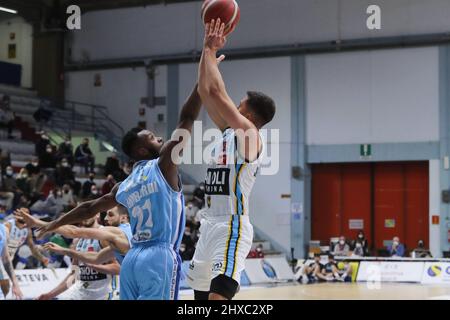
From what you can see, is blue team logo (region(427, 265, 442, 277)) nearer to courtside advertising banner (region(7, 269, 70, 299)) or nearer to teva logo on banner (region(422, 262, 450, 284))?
teva logo on banner (region(422, 262, 450, 284))

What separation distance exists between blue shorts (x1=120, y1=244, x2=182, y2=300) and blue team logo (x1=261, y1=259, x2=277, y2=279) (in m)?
17.2

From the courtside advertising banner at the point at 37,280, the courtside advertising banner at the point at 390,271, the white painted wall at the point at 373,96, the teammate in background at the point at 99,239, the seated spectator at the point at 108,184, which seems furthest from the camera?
the white painted wall at the point at 373,96

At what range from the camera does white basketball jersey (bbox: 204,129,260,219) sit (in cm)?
566

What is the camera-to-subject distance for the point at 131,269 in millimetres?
5930

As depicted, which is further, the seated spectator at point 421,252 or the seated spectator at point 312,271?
the seated spectator at point 421,252

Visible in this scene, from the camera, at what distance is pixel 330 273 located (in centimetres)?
2312

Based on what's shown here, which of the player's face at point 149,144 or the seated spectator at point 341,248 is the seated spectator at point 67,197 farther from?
the player's face at point 149,144

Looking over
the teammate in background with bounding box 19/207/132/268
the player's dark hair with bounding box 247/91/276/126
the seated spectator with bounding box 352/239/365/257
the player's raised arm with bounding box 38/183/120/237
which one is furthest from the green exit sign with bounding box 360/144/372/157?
the player's dark hair with bounding box 247/91/276/126

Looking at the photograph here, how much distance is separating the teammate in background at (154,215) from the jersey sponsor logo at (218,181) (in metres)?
0.36

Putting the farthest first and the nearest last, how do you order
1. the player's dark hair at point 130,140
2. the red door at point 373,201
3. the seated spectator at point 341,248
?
the red door at point 373,201, the seated spectator at point 341,248, the player's dark hair at point 130,140

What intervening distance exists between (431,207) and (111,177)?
1024cm

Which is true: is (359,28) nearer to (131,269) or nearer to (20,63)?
(20,63)

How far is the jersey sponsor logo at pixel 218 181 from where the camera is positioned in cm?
566

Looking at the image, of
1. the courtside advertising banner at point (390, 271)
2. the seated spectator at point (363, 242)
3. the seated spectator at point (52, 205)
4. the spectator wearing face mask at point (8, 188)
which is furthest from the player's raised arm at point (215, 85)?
the seated spectator at point (363, 242)
